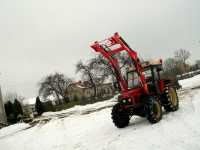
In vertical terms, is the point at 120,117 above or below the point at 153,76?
below

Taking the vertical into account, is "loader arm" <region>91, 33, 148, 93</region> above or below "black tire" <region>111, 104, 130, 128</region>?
above

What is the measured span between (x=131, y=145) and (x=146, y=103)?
2.85 m

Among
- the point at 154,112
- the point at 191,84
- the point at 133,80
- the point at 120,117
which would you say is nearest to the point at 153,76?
the point at 133,80

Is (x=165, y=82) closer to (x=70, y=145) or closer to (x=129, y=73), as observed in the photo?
(x=129, y=73)

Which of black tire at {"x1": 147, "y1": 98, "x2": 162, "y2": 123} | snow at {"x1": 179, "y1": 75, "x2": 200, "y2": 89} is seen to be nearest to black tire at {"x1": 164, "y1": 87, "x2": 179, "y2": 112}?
black tire at {"x1": 147, "y1": 98, "x2": 162, "y2": 123}

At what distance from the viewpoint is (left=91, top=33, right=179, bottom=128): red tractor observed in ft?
35.2

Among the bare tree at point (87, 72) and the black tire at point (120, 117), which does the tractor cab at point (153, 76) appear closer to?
the black tire at point (120, 117)

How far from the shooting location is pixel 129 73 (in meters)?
12.3

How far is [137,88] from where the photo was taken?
37.7ft

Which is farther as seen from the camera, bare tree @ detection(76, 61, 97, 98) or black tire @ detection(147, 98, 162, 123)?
bare tree @ detection(76, 61, 97, 98)

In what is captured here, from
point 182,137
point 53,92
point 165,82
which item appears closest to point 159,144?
point 182,137

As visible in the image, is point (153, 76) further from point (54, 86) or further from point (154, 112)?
point (54, 86)

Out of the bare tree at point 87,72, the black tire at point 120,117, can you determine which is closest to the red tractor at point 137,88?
the black tire at point 120,117

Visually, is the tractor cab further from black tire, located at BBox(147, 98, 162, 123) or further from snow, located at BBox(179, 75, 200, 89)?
snow, located at BBox(179, 75, 200, 89)
